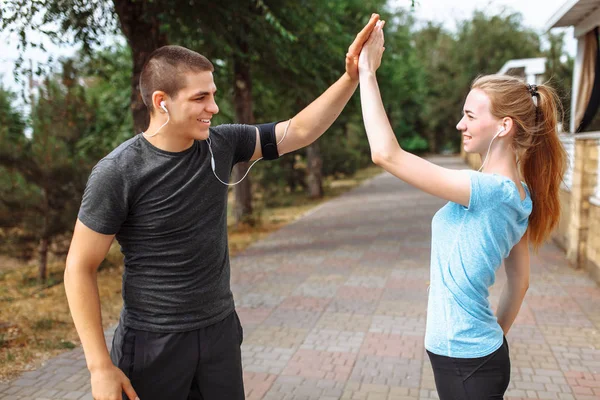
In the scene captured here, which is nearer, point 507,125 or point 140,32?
point 507,125

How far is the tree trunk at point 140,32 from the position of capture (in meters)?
6.63

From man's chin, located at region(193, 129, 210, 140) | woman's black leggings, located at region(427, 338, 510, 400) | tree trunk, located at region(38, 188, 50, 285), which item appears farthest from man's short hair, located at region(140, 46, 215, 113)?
tree trunk, located at region(38, 188, 50, 285)

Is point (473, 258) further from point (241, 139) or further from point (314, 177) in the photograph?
point (314, 177)

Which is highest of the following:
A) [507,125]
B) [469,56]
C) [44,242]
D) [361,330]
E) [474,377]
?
[469,56]

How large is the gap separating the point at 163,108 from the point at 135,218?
0.40 meters

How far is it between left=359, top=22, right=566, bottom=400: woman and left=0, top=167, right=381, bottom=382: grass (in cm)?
372

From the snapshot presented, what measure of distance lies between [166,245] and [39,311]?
16.3ft

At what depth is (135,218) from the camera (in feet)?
6.17

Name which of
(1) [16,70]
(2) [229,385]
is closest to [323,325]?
(2) [229,385]

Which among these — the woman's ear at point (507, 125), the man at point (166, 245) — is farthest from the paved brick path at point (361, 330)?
the woman's ear at point (507, 125)

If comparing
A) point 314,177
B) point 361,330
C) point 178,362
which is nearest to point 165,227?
point 178,362

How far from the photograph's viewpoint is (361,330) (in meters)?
5.14

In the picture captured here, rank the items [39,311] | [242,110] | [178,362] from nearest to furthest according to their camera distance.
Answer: [178,362], [39,311], [242,110]

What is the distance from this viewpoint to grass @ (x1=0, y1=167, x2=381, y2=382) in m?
4.64
